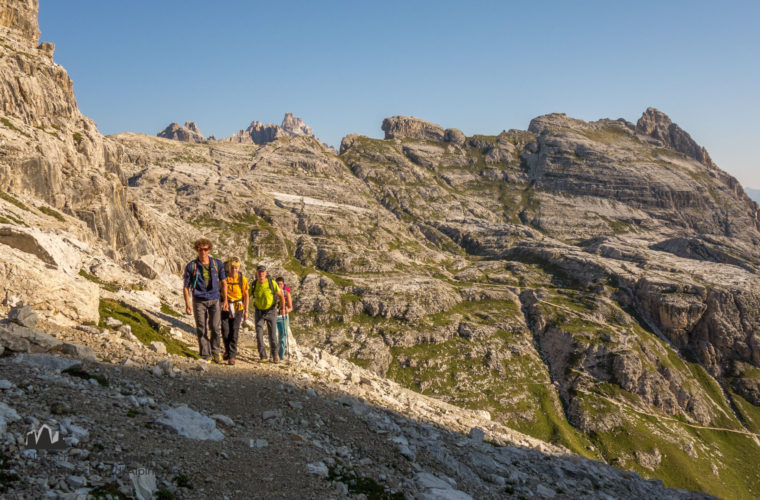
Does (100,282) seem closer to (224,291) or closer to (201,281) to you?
(201,281)

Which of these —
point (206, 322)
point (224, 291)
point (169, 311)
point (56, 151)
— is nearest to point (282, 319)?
point (206, 322)

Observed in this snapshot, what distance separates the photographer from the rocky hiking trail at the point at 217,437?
8.28 m

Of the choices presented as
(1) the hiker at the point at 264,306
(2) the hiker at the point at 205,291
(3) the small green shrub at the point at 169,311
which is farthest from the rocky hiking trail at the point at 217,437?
(3) the small green shrub at the point at 169,311

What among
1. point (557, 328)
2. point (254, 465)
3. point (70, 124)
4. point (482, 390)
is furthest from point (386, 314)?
point (254, 465)

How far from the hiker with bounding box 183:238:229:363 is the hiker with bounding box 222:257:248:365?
41 centimetres

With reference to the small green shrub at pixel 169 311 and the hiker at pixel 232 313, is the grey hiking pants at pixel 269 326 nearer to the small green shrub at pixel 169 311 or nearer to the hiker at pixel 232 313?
the hiker at pixel 232 313

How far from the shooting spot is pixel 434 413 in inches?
1068

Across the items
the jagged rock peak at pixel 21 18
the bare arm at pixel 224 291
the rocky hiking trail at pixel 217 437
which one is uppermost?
the jagged rock peak at pixel 21 18

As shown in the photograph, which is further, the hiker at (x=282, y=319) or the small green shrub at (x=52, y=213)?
the small green shrub at (x=52, y=213)

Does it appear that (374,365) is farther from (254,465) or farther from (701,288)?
(701,288)

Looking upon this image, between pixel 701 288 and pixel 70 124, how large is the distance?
255763 millimetres

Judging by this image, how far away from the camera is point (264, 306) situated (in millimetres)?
22703

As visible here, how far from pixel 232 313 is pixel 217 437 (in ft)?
30.2

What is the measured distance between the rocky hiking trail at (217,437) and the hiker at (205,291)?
1604 millimetres
